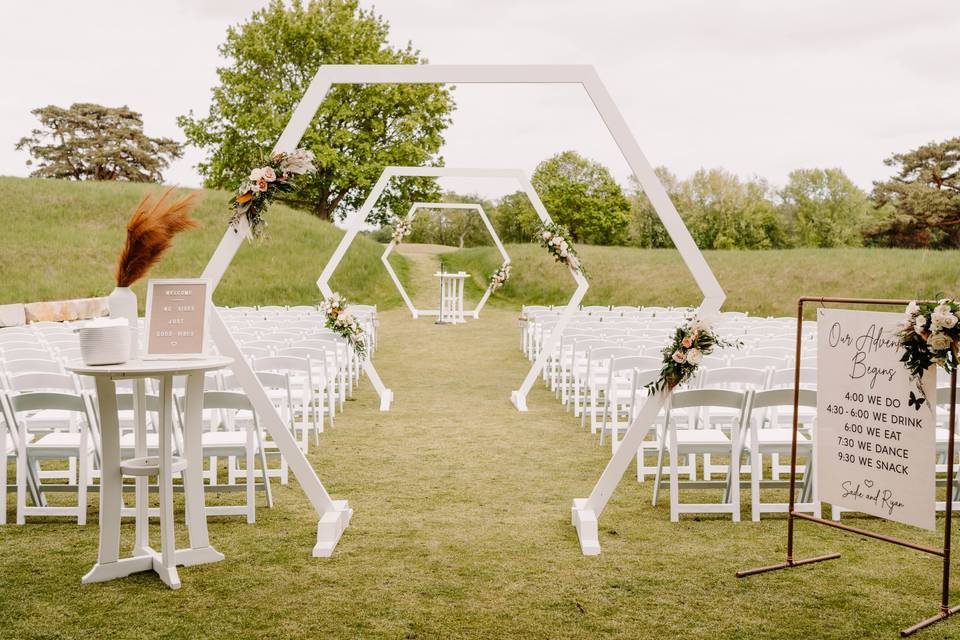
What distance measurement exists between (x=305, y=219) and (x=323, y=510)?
30001 millimetres

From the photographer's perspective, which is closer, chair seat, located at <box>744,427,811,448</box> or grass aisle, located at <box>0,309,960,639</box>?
grass aisle, located at <box>0,309,960,639</box>

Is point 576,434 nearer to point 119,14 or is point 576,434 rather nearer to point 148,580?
point 148,580

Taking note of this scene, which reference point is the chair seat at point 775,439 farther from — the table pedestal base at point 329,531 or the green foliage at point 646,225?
the green foliage at point 646,225

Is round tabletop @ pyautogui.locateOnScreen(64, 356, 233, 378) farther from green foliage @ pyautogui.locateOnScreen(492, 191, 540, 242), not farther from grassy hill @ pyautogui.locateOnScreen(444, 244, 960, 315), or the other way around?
green foliage @ pyautogui.locateOnScreen(492, 191, 540, 242)

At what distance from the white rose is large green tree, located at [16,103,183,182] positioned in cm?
4713

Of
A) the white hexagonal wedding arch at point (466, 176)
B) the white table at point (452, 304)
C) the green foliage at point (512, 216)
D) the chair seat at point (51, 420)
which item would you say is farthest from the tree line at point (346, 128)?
the chair seat at point (51, 420)

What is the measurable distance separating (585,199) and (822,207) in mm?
17206

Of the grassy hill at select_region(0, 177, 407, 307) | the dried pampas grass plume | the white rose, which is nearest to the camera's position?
the white rose

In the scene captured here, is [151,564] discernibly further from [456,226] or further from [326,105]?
[456,226]

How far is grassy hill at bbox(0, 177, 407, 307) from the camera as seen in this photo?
27.5 m

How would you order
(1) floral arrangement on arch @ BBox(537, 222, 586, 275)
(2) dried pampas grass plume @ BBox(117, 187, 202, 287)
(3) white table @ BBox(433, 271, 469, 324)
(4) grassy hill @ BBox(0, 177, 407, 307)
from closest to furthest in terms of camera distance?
(2) dried pampas grass plume @ BBox(117, 187, 202, 287), (1) floral arrangement on arch @ BBox(537, 222, 586, 275), (3) white table @ BBox(433, 271, 469, 324), (4) grassy hill @ BBox(0, 177, 407, 307)

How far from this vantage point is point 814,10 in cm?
2317

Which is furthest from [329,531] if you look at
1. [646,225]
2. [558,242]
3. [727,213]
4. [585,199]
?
[585,199]

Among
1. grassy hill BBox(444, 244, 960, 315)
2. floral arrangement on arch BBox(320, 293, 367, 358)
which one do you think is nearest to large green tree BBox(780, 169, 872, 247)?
grassy hill BBox(444, 244, 960, 315)
